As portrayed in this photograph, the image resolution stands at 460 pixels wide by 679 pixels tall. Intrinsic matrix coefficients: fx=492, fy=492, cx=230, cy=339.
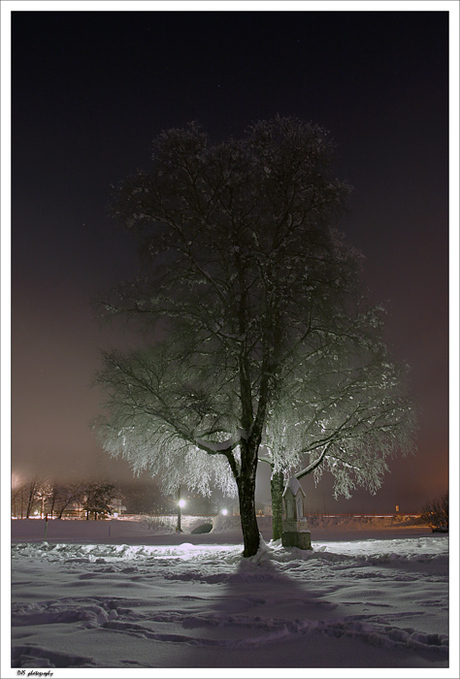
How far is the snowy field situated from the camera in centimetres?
405

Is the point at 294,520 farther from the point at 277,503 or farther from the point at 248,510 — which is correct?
the point at 277,503

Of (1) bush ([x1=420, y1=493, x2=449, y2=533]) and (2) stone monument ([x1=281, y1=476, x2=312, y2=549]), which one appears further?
(1) bush ([x1=420, y1=493, x2=449, y2=533])

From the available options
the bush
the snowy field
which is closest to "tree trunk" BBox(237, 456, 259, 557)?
the snowy field

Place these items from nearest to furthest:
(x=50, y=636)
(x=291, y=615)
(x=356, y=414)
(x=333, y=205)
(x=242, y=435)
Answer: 1. (x=50, y=636)
2. (x=291, y=615)
3. (x=242, y=435)
4. (x=333, y=205)
5. (x=356, y=414)

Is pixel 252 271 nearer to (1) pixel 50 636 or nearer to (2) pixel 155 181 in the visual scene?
(2) pixel 155 181

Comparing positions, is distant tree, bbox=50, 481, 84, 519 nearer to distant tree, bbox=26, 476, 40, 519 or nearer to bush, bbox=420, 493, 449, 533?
distant tree, bbox=26, 476, 40, 519

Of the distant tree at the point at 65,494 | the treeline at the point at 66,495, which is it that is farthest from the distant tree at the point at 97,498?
the distant tree at the point at 65,494

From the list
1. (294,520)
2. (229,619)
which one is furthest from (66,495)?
(229,619)

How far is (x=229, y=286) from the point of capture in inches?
530

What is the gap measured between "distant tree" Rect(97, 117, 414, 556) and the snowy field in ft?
12.3

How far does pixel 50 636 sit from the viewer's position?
4.62m

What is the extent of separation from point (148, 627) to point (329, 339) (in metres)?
9.90

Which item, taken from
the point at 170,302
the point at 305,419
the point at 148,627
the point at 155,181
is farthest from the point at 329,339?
the point at 148,627

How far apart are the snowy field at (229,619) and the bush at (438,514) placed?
2112 cm
